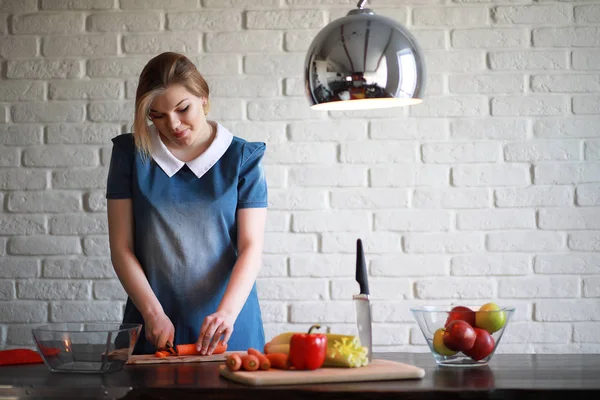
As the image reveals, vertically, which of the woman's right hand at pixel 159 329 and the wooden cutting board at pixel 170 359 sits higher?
the woman's right hand at pixel 159 329

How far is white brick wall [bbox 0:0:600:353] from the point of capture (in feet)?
9.93

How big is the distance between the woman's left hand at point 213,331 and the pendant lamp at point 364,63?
2.29ft

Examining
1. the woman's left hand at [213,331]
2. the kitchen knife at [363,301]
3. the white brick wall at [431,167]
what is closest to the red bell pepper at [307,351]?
the kitchen knife at [363,301]

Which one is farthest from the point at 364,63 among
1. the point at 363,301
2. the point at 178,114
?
the point at 178,114

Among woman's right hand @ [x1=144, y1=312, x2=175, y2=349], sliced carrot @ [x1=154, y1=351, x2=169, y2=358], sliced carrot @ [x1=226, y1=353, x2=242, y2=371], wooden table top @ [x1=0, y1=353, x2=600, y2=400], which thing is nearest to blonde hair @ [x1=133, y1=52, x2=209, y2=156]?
woman's right hand @ [x1=144, y1=312, x2=175, y2=349]

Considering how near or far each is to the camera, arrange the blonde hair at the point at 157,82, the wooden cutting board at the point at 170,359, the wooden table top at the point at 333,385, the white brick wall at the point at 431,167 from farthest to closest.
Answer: the white brick wall at the point at 431,167
the blonde hair at the point at 157,82
the wooden cutting board at the point at 170,359
the wooden table top at the point at 333,385

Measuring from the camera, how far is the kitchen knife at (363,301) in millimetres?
1962

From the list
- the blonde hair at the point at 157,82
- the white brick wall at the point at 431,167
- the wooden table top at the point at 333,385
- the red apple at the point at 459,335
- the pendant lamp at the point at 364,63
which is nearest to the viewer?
the wooden table top at the point at 333,385

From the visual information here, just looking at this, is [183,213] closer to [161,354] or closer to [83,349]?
[161,354]

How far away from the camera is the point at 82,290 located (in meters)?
3.08

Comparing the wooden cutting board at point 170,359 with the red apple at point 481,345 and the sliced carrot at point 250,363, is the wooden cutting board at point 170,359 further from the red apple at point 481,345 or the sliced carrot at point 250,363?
the red apple at point 481,345

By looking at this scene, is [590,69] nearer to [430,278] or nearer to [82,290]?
[430,278]

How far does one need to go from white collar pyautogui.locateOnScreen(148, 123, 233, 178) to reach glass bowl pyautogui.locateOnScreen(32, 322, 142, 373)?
0.70 m

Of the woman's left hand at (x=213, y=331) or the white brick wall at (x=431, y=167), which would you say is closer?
the woman's left hand at (x=213, y=331)
